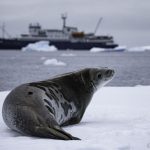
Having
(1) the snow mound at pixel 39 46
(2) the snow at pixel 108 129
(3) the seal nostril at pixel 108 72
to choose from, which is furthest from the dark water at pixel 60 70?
(1) the snow mound at pixel 39 46

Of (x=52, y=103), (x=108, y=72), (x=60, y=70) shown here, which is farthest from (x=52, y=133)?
(x=60, y=70)

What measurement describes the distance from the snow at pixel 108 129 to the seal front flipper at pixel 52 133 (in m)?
0.09

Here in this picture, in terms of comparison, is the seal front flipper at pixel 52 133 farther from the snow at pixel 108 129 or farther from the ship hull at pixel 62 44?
the ship hull at pixel 62 44

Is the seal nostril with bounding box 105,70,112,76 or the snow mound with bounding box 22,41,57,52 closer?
the seal nostril with bounding box 105,70,112,76

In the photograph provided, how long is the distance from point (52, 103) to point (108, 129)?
0.70 m

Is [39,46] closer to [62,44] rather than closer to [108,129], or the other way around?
[62,44]

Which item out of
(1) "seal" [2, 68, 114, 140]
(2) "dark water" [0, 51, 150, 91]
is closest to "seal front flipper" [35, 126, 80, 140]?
(1) "seal" [2, 68, 114, 140]

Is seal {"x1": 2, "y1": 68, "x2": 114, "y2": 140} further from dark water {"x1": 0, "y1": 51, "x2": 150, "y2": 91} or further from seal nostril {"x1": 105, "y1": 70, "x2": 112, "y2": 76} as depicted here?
dark water {"x1": 0, "y1": 51, "x2": 150, "y2": 91}

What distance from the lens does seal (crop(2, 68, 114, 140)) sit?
13.3 feet

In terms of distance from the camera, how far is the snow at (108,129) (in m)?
3.41

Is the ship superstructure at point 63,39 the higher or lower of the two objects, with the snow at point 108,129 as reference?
lower

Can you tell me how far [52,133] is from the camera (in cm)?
388

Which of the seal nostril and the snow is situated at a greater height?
the seal nostril

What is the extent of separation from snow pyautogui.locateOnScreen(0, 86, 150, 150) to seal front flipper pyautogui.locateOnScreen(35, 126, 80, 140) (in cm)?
9
